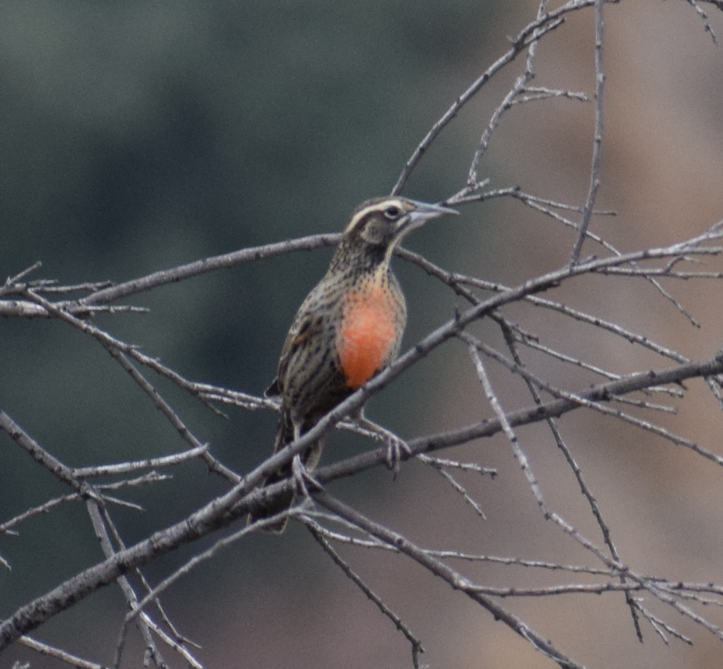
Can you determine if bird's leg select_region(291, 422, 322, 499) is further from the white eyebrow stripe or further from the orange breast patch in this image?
the white eyebrow stripe

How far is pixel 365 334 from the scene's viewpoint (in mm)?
4820

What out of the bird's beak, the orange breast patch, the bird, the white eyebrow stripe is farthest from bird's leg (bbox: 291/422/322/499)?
the white eyebrow stripe

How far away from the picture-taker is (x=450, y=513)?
1091 inches

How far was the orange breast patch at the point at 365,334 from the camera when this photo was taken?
15.6 ft

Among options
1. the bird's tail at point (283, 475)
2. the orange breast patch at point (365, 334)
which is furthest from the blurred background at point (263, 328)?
the orange breast patch at point (365, 334)

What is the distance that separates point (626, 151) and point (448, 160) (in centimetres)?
775

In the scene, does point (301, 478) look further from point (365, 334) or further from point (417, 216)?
point (417, 216)

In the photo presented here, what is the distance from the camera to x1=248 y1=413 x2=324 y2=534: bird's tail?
446 cm

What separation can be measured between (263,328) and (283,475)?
19.2 metres

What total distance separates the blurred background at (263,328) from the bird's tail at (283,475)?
16143 mm

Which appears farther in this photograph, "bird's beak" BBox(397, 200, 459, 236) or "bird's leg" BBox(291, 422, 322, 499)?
"bird's beak" BBox(397, 200, 459, 236)

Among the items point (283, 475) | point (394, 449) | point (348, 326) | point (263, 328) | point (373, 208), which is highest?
point (263, 328)

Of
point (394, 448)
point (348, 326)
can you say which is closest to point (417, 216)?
point (348, 326)

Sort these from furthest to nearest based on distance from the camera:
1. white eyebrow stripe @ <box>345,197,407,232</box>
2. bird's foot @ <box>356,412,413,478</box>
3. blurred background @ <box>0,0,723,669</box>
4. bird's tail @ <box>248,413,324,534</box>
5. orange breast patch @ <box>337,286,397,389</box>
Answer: blurred background @ <box>0,0,723,669</box>
white eyebrow stripe @ <box>345,197,407,232</box>
orange breast patch @ <box>337,286,397,389</box>
bird's tail @ <box>248,413,324,534</box>
bird's foot @ <box>356,412,413,478</box>
